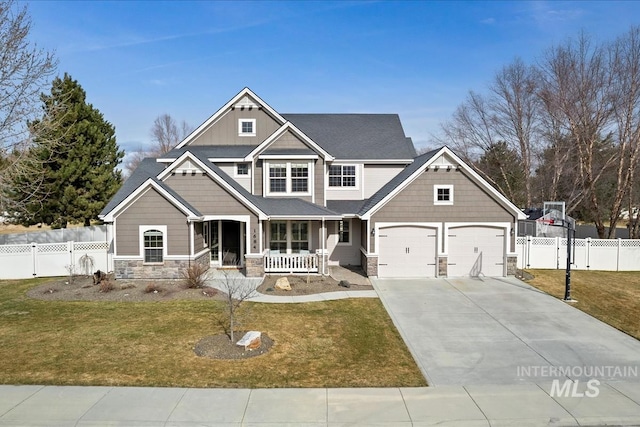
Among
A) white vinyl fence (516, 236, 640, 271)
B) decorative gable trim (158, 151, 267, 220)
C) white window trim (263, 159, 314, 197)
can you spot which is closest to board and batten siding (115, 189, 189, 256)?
decorative gable trim (158, 151, 267, 220)

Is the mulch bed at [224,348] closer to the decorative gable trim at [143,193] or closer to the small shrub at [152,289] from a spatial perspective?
the small shrub at [152,289]

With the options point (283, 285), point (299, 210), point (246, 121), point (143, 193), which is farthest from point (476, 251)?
point (143, 193)

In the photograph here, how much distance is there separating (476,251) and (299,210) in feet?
27.8

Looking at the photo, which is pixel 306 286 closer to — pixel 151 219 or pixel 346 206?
pixel 346 206

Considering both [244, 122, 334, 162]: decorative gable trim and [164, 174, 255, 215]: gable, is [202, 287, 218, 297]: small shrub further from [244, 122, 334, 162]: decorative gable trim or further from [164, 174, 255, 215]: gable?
[244, 122, 334, 162]: decorative gable trim

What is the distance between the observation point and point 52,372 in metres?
8.12

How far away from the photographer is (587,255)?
20.3 meters

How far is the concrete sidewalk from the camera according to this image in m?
6.34

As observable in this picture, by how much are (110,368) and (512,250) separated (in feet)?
54.5

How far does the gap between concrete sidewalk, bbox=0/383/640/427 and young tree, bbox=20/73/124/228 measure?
2353 cm

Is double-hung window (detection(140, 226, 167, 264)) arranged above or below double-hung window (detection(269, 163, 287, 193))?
below

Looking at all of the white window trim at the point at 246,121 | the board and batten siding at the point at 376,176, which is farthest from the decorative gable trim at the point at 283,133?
the board and batten siding at the point at 376,176

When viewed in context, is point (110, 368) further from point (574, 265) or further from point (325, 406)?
point (574, 265)

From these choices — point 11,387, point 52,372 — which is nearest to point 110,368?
point 52,372
